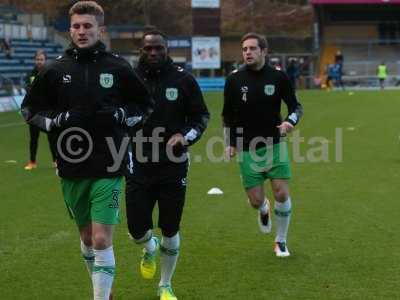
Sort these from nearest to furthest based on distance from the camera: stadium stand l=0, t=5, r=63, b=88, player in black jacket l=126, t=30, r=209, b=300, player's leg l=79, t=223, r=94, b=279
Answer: player's leg l=79, t=223, r=94, b=279 → player in black jacket l=126, t=30, r=209, b=300 → stadium stand l=0, t=5, r=63, b=88

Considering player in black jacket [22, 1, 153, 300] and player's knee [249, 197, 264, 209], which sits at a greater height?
player in black jacket [22, 1, 153, 300]

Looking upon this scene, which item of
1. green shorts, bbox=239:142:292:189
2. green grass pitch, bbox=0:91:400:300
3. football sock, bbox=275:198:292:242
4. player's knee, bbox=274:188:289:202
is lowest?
green grass pitch, bbox=0:91:400:300

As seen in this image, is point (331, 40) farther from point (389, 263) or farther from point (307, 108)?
point (389, 263)

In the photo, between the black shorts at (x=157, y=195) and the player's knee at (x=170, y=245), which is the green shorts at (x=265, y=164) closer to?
the black shorts at (x=157, y=195)

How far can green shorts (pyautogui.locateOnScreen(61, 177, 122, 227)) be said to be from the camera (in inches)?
221

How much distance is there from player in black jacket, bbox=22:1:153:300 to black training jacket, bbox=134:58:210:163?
70 centimetres

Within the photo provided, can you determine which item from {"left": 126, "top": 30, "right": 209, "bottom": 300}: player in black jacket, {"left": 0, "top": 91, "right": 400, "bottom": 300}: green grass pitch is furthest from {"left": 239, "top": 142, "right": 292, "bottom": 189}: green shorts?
{"left": 126, "top": 30, "right": 209, "bottom": 300}: player in black jacket

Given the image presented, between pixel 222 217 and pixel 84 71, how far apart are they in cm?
489

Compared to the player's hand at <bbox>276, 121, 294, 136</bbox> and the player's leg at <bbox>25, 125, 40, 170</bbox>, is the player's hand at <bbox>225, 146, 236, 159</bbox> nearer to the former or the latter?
the player's hand at <bbox>276, 121, 294, 136</bbox>

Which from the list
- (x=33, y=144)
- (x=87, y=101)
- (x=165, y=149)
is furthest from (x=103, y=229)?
(x=33, y=144)

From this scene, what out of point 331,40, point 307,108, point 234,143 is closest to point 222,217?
point 234,143

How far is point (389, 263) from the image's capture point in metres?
7.57

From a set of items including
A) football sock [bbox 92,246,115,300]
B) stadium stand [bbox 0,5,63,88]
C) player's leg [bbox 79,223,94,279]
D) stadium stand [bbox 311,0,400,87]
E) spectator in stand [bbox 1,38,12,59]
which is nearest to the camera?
football sock [bbox 92,246,115,300]

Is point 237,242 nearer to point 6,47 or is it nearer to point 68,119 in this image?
point 68,119
